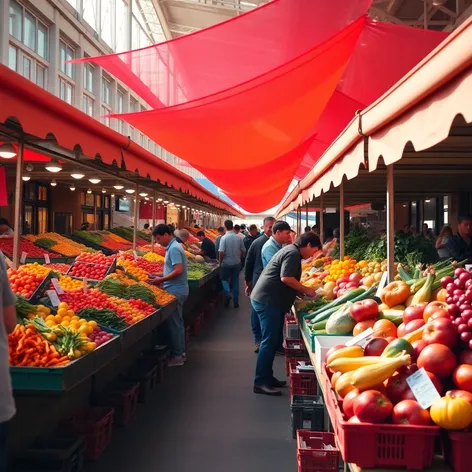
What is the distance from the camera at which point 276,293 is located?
5738mm

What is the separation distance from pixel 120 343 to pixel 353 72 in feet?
15.6

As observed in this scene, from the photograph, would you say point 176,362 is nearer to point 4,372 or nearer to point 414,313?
point 414,313

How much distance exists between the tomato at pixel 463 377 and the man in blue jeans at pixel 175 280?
4930 mm

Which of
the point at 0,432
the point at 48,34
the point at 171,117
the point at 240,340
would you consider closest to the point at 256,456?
the point at 0,432

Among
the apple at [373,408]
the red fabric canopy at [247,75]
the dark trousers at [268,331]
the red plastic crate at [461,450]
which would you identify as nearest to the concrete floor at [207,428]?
the dark trousers at [268,331]

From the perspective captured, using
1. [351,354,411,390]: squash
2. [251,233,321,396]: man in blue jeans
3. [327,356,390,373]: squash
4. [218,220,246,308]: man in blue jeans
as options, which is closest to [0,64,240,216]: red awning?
[251,233,321,396]: man in blue jeans

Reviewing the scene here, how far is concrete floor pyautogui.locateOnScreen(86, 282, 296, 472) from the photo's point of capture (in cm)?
418

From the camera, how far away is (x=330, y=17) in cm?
633

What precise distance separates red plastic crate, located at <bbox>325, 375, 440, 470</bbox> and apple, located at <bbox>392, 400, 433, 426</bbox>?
5 centimetres

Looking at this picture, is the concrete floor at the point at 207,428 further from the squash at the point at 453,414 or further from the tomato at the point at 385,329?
the squash at the point at 453,414

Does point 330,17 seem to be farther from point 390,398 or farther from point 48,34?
point 48,34

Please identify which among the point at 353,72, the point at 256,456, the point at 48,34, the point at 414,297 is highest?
the point at 48,34

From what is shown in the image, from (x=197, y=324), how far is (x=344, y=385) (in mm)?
7090

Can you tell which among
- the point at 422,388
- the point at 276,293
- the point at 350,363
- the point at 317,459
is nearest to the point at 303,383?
the point at 276,293
